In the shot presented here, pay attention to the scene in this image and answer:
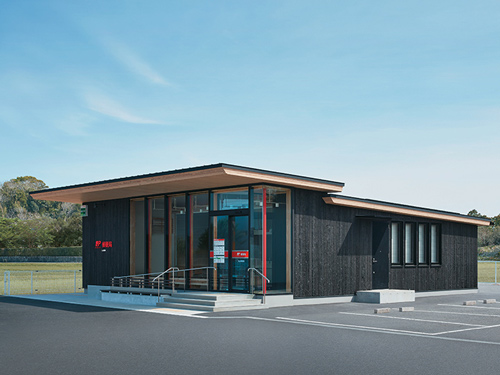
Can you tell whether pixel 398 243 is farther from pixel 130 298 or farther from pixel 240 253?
pixel 130 298

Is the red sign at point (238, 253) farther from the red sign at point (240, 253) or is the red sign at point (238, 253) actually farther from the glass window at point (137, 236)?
the glass window at point (137, 236)

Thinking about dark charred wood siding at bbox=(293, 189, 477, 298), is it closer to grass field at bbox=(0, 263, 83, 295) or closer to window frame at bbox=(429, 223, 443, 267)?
window frame at bbox=(429, 223, 443, 267)

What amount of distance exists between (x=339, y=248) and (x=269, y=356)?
9643 mm

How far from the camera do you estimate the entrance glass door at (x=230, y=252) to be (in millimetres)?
15867

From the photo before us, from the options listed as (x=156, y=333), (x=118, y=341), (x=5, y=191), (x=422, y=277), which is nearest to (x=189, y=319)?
(x=156, y=333)

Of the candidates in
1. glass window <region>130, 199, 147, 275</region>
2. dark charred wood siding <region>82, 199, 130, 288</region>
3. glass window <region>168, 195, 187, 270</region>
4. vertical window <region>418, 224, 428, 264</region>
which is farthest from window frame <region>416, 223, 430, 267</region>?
dark charred wood siding <region>82, 199, 130, 288</region>

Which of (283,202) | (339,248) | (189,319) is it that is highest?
(283,202)

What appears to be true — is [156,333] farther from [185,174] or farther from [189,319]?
[185,174]

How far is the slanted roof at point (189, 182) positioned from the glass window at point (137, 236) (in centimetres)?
58

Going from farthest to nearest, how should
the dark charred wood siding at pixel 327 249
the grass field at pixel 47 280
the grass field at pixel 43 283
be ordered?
the grass field at pixel 47 280, the grass field at pixel 43 283, the dark charred wood siding at pixel 327 249

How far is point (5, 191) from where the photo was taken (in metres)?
96.8

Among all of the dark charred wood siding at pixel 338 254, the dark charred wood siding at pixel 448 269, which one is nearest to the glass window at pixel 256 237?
the dark charred wood siding at pixel 338 254

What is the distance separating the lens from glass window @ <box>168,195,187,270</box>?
58.5 ft

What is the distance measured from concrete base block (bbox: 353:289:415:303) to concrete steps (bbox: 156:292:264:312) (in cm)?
380
